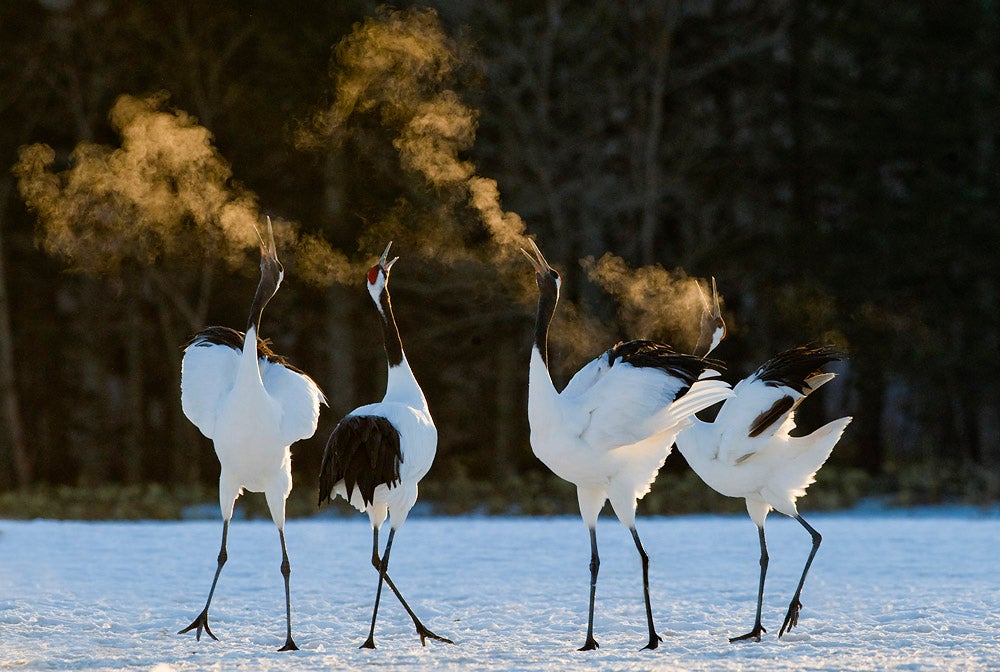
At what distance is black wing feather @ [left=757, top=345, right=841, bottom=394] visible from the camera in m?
7.80

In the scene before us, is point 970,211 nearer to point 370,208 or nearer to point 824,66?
point 824,66

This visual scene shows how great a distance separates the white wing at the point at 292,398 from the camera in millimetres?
7773

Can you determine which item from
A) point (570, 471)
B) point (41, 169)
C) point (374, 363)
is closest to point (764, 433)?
point (570, 471)

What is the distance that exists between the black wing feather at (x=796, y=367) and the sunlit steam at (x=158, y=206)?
1034 centimetres

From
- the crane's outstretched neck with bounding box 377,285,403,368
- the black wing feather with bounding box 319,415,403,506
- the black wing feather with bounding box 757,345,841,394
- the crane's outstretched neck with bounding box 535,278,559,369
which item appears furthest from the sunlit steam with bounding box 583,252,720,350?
the black wing feather with bounding box 319,415,403,506

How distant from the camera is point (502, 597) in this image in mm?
9461

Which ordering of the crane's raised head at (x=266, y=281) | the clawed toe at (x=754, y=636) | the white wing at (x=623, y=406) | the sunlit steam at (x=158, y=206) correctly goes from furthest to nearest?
the sunlit steam at (x=158, y=206) → the crane's raised head at (x=266, y=281) → the clawed toe at (x=754, y=636) → the white wing at (x=623, y=406)

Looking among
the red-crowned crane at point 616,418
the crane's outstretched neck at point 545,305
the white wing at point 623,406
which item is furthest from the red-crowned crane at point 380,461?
the white wing at point 623,406

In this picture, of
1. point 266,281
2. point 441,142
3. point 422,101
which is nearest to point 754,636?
point 266,281

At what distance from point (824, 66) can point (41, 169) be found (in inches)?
435

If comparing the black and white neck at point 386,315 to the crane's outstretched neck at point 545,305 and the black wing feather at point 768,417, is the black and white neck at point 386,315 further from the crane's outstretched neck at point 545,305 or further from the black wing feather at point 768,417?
the black wing feather at point 768,417

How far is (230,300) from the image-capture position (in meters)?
22.0

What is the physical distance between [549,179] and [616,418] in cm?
1144

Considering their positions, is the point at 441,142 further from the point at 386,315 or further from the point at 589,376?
the point at 589,376
